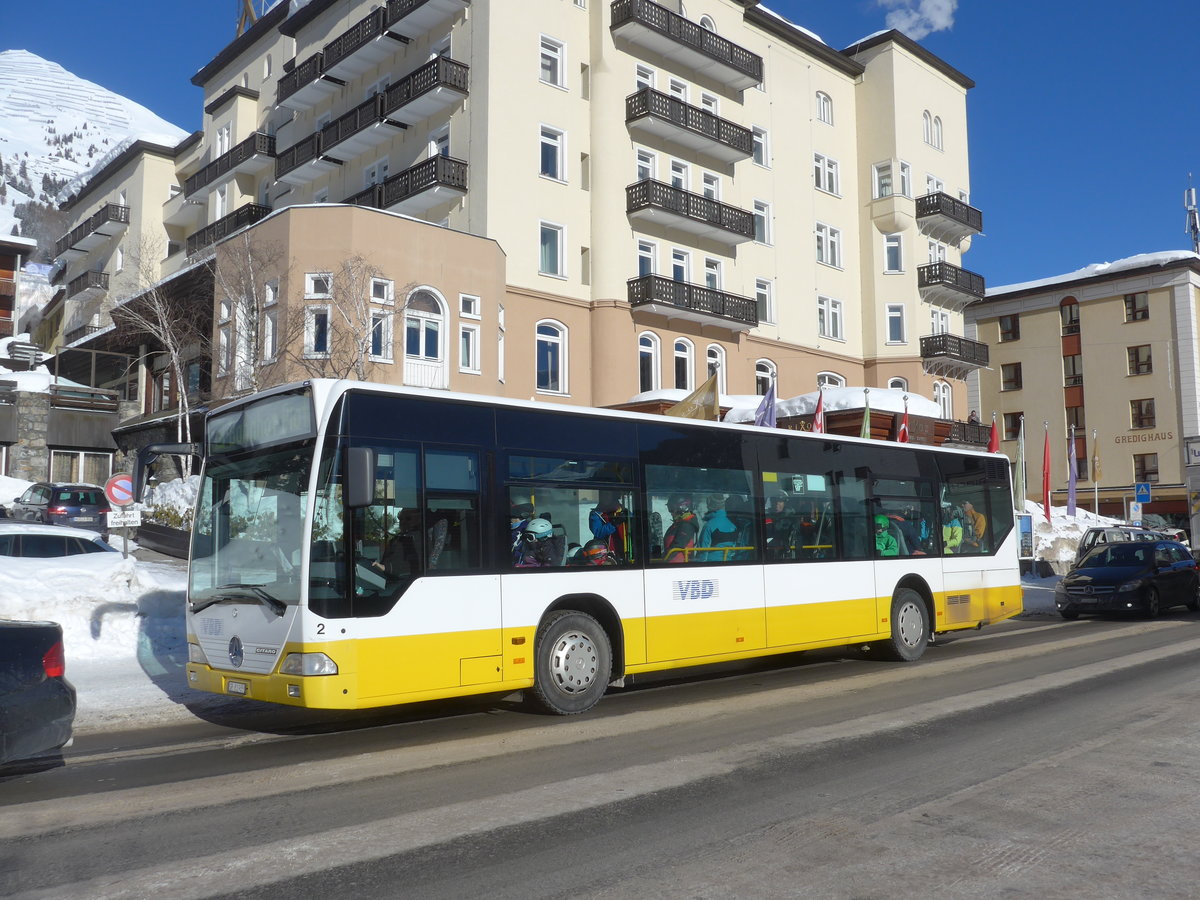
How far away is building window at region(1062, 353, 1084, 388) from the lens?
61.8m

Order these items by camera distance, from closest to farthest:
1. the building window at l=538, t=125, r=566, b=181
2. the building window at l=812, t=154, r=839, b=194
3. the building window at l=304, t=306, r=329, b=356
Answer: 1. the building window at l=304, t=306, r=329, b=356
2. the building window at l=538, t=125, r=566, b=181
3. the building window at l=812, t=154, r=839, b=194

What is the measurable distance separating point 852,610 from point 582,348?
812 inches

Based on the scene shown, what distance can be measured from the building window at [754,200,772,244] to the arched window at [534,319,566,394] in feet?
35.5

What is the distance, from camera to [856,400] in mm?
31656

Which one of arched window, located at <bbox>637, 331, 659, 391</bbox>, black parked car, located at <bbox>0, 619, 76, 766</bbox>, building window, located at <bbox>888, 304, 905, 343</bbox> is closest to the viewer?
black parked car, located at <bbox>0, 619, 76, 766</bbox>

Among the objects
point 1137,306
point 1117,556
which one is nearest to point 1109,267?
point 1137,306

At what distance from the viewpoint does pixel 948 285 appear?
4391cm

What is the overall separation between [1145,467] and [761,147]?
113 feet

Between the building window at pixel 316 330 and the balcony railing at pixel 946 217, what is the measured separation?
28.5 m

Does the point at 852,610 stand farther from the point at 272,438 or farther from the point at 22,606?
the point at 22,606

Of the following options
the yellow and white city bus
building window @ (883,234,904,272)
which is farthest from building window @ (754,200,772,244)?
the yellow and white city bus

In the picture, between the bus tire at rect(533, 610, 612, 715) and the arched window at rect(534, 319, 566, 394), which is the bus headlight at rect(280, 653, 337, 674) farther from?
the arched window at rect(534, 319, 566, 394)

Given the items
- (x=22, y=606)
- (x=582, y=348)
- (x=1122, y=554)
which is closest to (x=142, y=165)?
(x=582, y=348)

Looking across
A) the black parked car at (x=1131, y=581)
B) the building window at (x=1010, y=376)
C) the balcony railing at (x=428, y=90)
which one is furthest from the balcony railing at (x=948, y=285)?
the black parked car at (x=1131, y=581)
